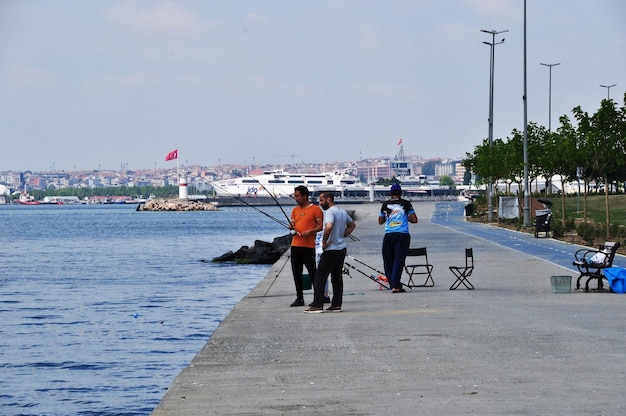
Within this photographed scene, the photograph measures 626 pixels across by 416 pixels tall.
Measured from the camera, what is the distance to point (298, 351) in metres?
12.4

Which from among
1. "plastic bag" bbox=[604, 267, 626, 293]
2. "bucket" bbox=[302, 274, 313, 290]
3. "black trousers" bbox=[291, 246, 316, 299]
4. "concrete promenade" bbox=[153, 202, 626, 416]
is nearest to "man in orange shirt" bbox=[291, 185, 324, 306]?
"black trousers" bbox=[291, 246, 316, 299]

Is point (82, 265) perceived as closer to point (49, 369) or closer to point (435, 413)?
point (49, 369)

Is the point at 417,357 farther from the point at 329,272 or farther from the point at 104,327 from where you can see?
the point at 104,327

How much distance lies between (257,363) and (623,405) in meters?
4.07

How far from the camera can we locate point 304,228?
16250mm

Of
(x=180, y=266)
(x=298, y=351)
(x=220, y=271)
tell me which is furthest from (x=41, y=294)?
(x=298, y=351)

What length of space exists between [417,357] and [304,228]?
486cm

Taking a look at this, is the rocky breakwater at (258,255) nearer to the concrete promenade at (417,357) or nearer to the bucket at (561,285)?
the concrete promenade at (417,357)

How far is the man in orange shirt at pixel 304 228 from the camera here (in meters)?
16.2

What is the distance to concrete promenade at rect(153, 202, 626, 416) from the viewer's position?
9.16m

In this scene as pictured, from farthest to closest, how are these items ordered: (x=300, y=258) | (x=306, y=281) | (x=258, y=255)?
(x=258, y=255) → (x=306, y=281) → (x=300, y=258)

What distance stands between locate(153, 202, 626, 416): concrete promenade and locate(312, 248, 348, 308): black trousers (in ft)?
1.13

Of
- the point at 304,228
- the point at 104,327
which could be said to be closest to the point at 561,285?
the point at 304,228

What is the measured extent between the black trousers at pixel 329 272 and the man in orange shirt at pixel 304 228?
489 mm
